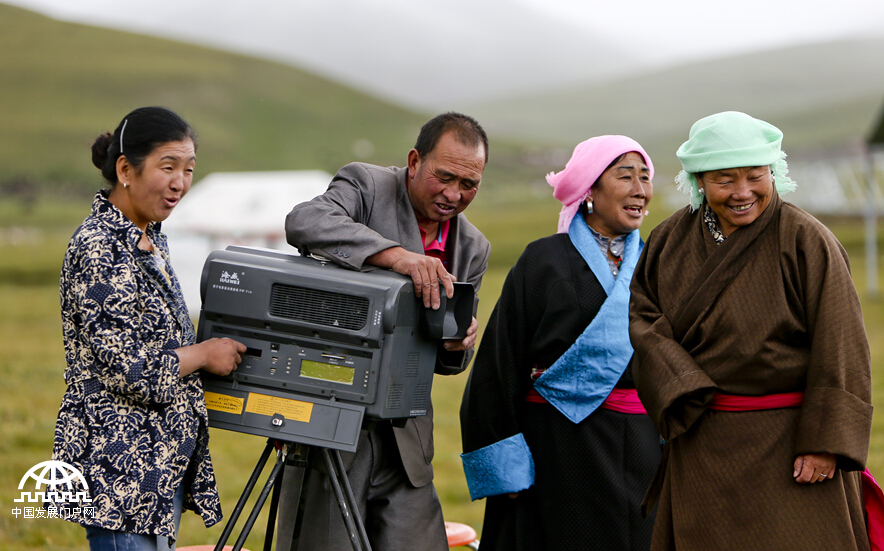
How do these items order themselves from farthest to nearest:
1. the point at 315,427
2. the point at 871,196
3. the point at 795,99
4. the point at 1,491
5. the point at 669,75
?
1. the point at 669,75
2. the point at 795,99
3. the point at 871,196
4. the point at 1,491
5. the point at 315,427

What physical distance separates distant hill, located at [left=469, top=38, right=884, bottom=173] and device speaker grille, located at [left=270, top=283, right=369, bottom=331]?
10830 cm

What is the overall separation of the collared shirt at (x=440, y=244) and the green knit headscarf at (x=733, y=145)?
1.02 metres

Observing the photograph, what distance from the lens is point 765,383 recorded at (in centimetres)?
254

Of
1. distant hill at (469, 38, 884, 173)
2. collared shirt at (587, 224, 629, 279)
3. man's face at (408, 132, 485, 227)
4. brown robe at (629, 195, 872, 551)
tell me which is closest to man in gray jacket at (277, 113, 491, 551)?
man's face at (408, 132, 485, 227)

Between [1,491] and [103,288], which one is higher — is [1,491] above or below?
below

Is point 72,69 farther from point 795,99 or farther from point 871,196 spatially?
point 795,99

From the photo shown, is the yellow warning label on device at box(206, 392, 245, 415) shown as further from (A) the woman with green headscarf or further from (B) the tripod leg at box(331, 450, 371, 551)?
(A) the woman with green headscarf

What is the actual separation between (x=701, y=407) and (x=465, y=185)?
114 cm

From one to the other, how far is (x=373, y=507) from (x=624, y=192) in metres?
1.57

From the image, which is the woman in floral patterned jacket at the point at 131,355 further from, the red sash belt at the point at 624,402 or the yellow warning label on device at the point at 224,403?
the red sash belt at the point at 624,402

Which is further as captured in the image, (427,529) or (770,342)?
(427,529)

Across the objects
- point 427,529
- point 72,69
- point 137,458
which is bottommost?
point 427,529

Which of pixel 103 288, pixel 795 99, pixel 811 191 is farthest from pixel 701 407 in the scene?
pixel 795 99

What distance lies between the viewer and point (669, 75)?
144 meters
